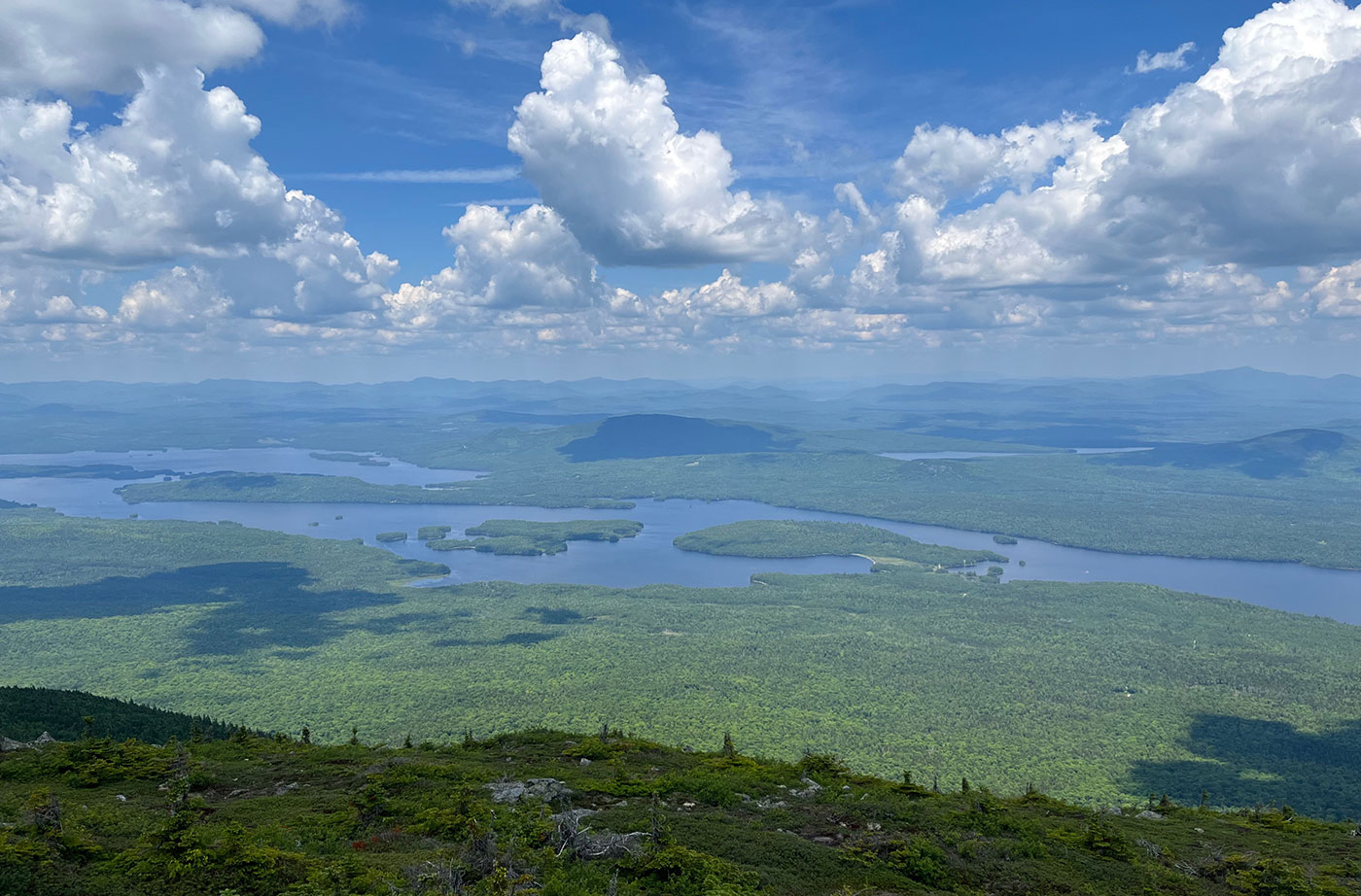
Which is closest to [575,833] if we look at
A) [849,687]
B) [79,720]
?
[79,720]

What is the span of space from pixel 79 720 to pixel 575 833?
213 ft

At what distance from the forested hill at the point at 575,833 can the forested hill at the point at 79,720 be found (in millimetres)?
29352

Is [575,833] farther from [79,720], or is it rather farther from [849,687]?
[849,687]

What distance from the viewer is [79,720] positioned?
6525 cm

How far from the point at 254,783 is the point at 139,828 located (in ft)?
35.2

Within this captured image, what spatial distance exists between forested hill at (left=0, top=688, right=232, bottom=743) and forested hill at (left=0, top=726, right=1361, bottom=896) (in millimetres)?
29352

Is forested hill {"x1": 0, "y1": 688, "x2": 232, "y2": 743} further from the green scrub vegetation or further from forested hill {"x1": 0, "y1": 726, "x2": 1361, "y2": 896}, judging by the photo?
the green scrub vegetation

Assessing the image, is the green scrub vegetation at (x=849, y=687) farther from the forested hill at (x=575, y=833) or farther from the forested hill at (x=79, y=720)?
the forested hill at (x=575, y=833)

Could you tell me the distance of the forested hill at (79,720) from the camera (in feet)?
200

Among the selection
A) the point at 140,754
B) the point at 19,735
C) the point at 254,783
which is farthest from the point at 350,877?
the point at 19,735

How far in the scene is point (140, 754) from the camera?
117 ft

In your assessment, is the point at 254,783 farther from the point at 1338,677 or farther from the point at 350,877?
the point at 1338,677

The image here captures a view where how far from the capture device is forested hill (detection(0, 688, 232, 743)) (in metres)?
60.9

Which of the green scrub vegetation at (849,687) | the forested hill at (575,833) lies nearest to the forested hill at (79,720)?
the forested hill at (575,833)
